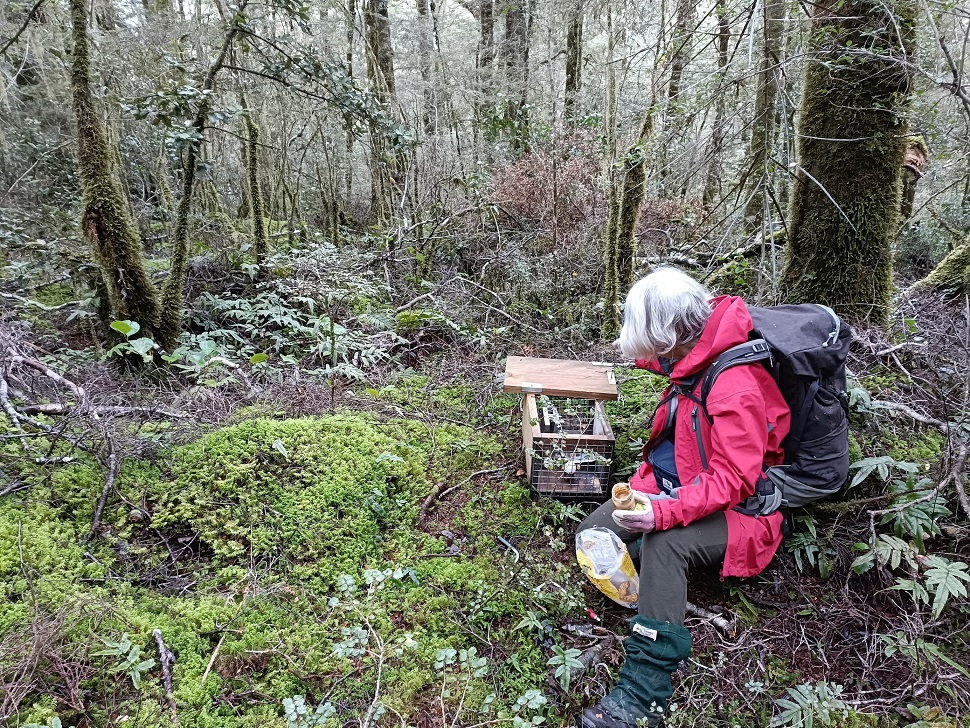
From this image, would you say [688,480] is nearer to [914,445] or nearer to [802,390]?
[802,390]

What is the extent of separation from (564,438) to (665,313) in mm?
963

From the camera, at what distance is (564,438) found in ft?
10.1

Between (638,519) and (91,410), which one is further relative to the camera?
(91,410)

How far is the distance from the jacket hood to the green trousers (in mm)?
688

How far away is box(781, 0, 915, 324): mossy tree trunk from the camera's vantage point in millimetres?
3111

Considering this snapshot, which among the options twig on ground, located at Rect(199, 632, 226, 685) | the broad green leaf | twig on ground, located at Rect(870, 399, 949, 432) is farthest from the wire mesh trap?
the broad green leaf

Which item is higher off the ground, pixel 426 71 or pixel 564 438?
pixel 426 71

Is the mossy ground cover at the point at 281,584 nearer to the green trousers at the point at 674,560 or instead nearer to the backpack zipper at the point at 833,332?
the green trousers at the point at 674,560

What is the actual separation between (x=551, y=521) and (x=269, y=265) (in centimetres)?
431

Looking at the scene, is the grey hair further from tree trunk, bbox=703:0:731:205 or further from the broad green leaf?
the broad green leaf

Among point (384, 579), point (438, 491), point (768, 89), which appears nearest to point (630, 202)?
point (768, 89)

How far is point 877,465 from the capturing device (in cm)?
261

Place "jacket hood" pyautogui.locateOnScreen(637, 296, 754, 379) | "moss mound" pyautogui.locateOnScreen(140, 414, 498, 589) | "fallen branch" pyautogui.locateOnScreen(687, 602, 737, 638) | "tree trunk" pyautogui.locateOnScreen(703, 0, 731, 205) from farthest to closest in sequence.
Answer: "tree trunk" pyautogui.locateOnScreen(703, 0, 731, 205) → "moss mound" pyautogui.locateOnScreen(140, 414, 498, 589) → "fallen branch" pyautogui.locateOnScreen(687, 602, 737, 638) → "jacket hood" pyautogui.locateOnScreen(637, 296, 754, 379)

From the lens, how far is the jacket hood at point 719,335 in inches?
94.7
